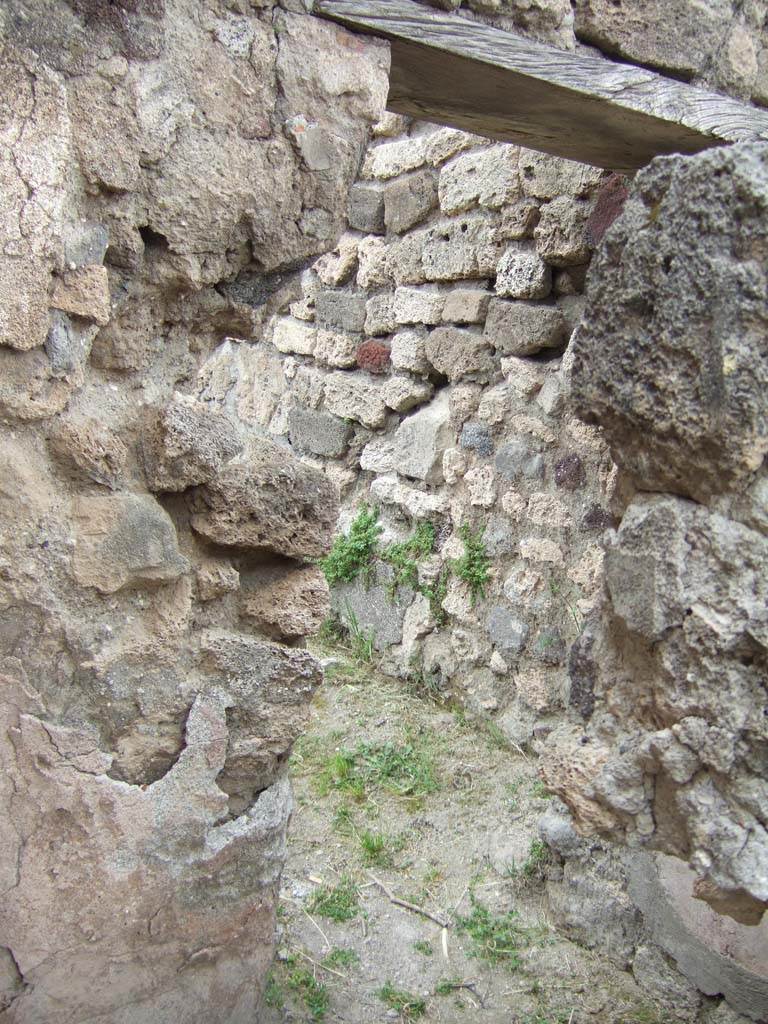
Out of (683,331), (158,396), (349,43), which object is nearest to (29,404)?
(158,396)

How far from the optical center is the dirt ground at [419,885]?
2383mm

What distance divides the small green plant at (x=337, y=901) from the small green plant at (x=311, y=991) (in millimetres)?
266

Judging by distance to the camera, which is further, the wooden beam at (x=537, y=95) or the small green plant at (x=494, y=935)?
the small green plant at (x=494, y=935)

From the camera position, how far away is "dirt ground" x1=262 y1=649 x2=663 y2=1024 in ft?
7.82

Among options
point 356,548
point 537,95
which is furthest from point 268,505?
point 356,548

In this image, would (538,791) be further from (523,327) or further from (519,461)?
(523,327)

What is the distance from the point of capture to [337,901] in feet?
8.90

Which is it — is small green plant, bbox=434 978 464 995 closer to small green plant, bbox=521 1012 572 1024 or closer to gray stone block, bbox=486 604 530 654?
small green plant, bbox=521 1012 572 1024

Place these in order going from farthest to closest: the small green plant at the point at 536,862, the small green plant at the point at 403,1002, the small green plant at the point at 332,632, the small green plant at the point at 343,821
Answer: the small green plant at the point at 332,632, the small green plant at the point at 343,821, the small green plant at the point at 536,862, the small green plant at the point at 403,1002

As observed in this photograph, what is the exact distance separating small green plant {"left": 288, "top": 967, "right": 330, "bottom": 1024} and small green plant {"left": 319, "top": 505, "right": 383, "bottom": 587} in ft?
6.08

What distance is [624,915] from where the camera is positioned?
258cm

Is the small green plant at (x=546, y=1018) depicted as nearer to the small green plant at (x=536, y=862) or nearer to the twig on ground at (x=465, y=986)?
the twig on ground at (x=465, y=986)

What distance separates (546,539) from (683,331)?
1.73 meters

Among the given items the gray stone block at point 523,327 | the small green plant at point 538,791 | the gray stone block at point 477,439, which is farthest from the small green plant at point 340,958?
the gray stone block at point 523,327
